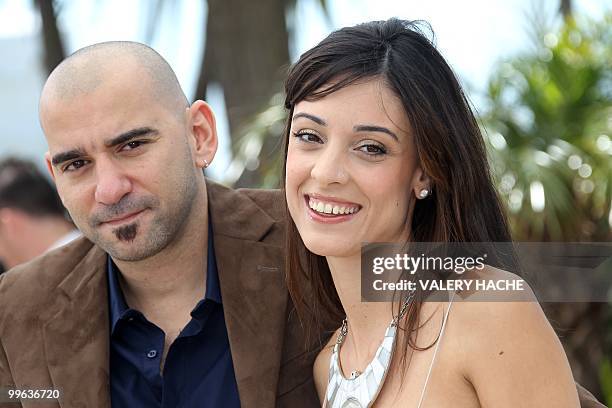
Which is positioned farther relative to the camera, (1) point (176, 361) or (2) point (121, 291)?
(2) point (121, 291)

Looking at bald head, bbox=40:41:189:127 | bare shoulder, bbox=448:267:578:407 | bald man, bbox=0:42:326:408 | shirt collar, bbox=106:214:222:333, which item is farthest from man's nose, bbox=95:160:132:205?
bare shoulder, bbox=448:267:578:407

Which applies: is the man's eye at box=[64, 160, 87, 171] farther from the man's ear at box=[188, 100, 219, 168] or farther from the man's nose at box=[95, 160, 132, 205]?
the man's ear at box=[188, 100, 219, 168]

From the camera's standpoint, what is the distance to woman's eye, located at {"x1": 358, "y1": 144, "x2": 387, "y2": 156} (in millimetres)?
2676

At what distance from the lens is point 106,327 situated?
3.32m

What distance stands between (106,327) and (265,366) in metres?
0.53

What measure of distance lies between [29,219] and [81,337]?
9.06 ft

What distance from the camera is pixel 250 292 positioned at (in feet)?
10.9

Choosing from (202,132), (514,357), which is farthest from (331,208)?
(202,132)

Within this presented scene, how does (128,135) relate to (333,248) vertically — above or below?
above

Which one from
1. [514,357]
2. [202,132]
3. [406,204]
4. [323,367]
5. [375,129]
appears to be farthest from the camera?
[202,132]

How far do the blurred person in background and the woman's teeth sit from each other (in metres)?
3.34

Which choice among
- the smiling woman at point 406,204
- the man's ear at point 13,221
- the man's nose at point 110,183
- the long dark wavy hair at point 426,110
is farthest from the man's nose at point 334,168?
the man's ear at point 13,221

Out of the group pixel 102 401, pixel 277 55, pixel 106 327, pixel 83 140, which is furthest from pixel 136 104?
pixel 277 55

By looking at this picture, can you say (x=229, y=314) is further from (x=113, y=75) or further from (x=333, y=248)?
(x=113, y=75)
